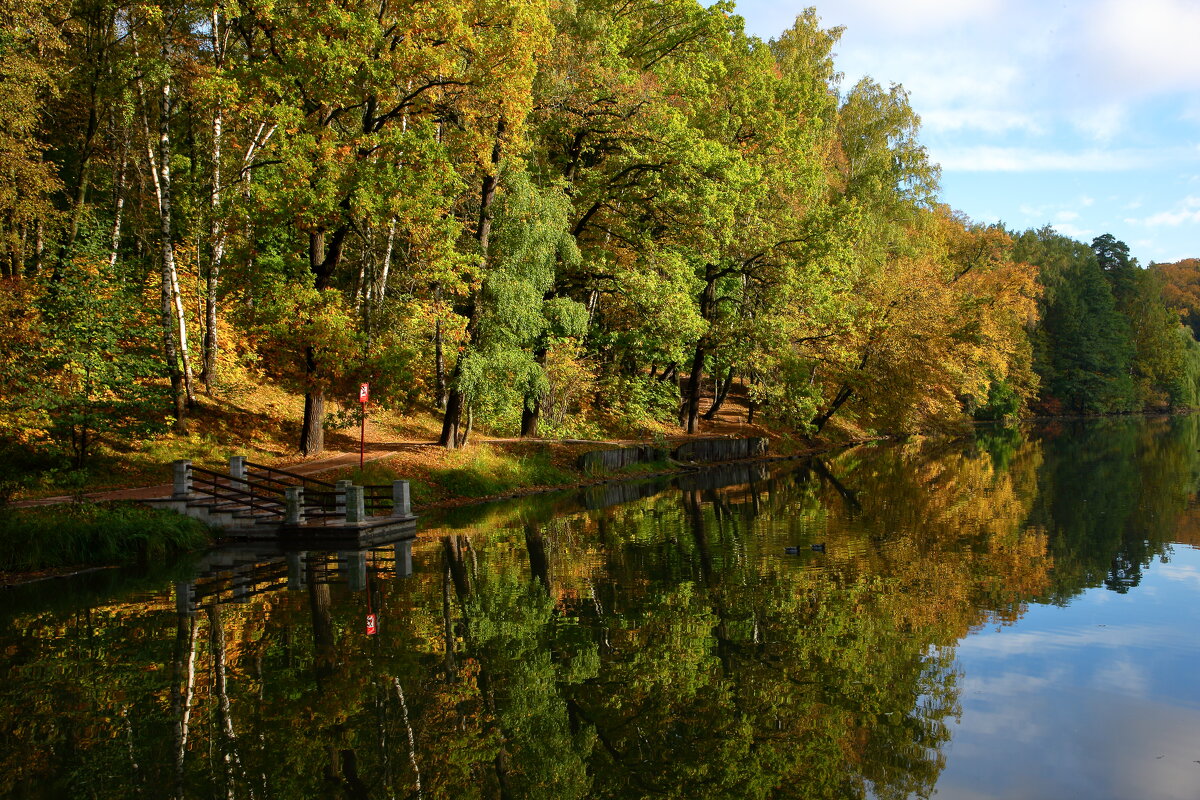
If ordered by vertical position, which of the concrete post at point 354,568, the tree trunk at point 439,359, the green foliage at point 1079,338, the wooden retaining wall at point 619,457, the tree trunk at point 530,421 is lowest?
the concrete post at point 354,568

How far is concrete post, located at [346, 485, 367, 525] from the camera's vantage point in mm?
20312

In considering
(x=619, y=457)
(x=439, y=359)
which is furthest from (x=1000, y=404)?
(x=439, y=359)

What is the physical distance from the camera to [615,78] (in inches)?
1160

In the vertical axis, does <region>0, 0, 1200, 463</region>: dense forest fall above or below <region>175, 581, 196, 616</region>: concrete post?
above

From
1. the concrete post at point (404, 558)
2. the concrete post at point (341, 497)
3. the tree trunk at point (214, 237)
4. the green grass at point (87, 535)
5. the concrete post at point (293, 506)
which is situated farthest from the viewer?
the tree trunk at point (214, 237)

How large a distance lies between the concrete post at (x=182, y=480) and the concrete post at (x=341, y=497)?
10.6ft

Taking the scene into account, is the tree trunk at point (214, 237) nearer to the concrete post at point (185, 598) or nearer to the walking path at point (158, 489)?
the walking path at point (158, 489)

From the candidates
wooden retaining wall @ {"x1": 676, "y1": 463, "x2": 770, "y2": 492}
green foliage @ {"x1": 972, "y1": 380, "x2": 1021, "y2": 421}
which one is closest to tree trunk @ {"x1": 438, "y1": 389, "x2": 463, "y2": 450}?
wooden retaining wall @ {"x1": 676, "y1": 463, "x2": 770, "y2": 492}

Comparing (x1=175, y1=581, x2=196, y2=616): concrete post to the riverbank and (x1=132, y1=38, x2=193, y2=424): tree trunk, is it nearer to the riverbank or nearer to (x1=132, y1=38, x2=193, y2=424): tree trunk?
the riverbank

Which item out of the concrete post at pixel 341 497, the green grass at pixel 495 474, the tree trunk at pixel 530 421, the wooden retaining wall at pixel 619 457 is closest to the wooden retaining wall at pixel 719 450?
the wooden retaining wall at pixel 619 457

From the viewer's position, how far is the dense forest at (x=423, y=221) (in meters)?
23.1

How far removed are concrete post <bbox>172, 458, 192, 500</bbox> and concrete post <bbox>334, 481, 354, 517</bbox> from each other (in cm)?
322

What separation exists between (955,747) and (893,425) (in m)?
45.7

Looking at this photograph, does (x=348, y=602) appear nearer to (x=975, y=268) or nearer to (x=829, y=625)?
(x=829, y=625)
